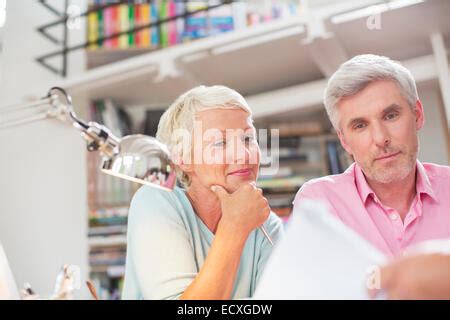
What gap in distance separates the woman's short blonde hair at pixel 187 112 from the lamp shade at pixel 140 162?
0.41 feet

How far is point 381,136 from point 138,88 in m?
0.78

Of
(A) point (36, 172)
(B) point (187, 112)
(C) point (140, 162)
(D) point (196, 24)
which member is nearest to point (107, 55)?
(D) point (196, 24)

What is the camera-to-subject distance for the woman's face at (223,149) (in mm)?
917

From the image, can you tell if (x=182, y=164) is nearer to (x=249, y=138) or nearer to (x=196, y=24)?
(x=249, y=138)

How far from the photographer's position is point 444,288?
83 cm

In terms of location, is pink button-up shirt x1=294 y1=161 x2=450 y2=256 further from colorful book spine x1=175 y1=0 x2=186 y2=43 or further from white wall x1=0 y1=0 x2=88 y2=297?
colorful book spine x1=175 y1=0 x2=186 y2=43

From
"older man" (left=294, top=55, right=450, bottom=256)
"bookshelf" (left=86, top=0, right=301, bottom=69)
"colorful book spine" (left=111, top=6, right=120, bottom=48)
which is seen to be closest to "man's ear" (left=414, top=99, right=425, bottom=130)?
"older man" (left=294, top=55, right=450, bottom=256)

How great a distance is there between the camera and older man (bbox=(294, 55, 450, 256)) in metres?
0.89

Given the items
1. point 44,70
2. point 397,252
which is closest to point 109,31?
point 44,70

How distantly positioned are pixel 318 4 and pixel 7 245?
98cm

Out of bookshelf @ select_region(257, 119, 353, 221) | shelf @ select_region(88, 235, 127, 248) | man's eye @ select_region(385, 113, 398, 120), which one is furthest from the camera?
shelf @ select_region(88, 235, 127, 248)

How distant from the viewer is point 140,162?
0.79 m
